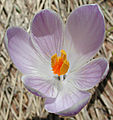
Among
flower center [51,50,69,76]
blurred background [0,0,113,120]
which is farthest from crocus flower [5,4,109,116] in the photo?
blurred background [0,0,113,120]

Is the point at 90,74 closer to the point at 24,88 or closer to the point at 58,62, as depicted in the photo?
the point at 58,62

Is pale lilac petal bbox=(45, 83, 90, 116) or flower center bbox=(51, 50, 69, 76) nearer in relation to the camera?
pale lilac petal bbox=(45, 83, 90, 116)

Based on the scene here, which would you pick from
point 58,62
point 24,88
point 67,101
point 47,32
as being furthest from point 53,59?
point 24,88

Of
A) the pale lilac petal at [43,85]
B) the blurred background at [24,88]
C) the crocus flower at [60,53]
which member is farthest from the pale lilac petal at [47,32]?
the blurred background at [24,88]

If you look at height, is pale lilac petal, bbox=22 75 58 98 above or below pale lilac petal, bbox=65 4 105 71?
below

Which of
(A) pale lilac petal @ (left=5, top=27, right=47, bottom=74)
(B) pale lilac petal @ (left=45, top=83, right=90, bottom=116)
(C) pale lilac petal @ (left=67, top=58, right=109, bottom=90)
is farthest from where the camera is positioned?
(A) pale lilac petal @ (left=5, top=27, right=47, bottom=74)

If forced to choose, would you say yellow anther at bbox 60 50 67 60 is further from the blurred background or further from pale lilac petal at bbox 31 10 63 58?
the blurred background
